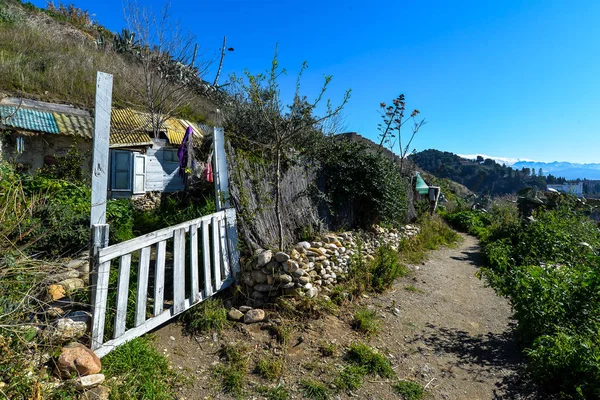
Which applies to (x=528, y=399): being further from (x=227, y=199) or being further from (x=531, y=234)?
(x=531, y=234)

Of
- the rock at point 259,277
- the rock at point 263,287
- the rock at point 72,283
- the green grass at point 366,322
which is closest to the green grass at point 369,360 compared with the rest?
the green grass at point 366,322

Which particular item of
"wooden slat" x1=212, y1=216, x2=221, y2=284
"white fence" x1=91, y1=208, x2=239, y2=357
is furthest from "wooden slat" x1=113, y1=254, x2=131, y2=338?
"wooden slat" x1=212, y1=216, x2=221, y2=284

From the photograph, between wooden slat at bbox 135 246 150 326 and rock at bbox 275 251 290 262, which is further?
rock at bbox 275 251 290 262

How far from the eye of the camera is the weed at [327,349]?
3299 mm

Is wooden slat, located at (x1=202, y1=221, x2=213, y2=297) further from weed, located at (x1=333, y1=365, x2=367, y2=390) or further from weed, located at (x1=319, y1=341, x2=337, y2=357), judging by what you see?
weed, located at (x1=333, y1=365, x2=367, y2=390)

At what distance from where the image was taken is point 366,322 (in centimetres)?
390

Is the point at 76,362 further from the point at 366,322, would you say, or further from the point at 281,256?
the point at 366,322

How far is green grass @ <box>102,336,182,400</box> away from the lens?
241cm

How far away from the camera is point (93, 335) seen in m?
2.64

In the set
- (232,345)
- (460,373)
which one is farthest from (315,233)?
(460,373)

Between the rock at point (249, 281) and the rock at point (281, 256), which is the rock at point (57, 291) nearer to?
the rock at point (249, 281)

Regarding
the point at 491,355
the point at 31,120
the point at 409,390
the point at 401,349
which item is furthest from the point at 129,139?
the point at 491,355

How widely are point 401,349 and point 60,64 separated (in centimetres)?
1493

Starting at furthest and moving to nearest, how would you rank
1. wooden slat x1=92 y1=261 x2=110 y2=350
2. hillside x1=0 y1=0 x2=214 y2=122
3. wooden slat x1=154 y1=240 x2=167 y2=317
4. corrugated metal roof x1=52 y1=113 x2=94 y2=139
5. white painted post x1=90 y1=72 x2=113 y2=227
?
hillside x1=0 y1=0 x2=214 y2=122
corrugated metal roof x1=52 y1=113 x2=94 y2=139
wooden slat x1=154 y1=240 x2=167 y2=317
white painted post x1=90 y1=72 x2=113 y2=227
wooden slat x1=92 y1=261 x2=110 y2=350
